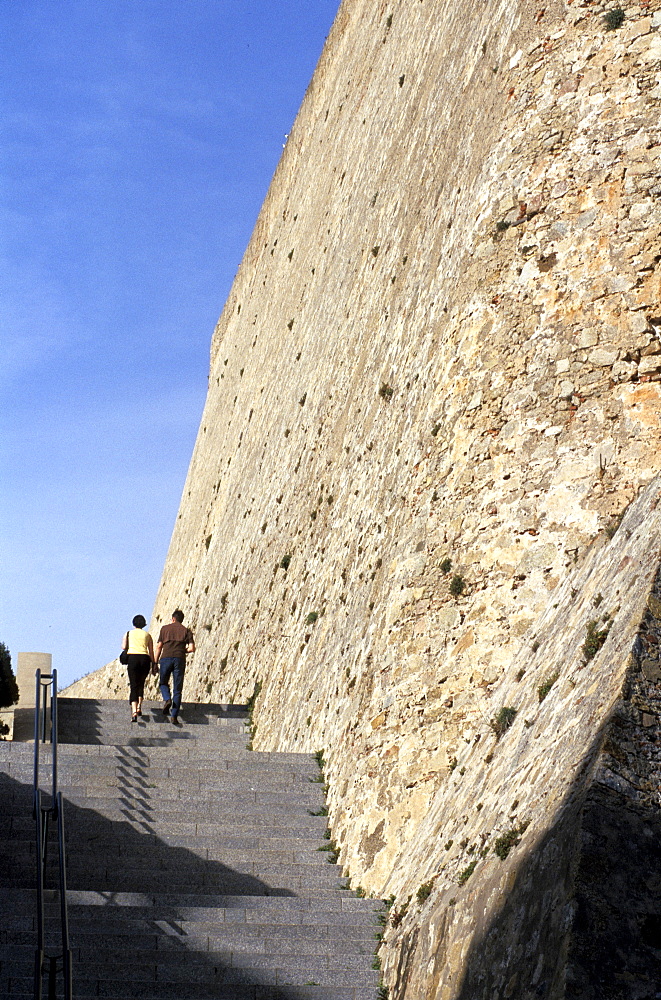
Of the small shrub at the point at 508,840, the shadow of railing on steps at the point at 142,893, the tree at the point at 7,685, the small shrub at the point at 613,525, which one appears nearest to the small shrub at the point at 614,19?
the small shrub at the point at 613,525

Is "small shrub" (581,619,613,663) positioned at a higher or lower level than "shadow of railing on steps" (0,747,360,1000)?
higher

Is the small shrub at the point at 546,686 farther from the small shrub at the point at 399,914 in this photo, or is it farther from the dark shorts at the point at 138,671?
the dark shorts at the point at 138,671

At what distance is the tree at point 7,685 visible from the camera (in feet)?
63.6

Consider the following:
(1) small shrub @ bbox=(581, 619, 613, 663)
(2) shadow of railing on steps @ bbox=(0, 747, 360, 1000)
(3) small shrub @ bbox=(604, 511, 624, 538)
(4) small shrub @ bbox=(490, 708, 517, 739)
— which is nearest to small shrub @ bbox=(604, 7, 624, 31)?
(3) small shrub @ bbox=(604, 511, 624, 538)

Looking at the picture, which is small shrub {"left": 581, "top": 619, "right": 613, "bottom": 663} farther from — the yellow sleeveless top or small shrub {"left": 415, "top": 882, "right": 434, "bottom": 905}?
the yellow sleeveless top

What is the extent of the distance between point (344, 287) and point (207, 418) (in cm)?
1253

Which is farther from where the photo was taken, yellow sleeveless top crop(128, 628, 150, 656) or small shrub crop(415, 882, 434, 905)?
yellow sleeveless top crop(128, 628, 150, 656)

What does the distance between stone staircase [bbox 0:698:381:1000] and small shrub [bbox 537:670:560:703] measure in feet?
6.08

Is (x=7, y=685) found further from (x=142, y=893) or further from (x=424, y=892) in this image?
(x=424, y=892)

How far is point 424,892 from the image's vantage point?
6715mm

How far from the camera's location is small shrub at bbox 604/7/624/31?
33.1 ft

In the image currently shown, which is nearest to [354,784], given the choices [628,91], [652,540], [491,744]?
[491,744]

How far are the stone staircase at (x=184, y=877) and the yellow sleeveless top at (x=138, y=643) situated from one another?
838 mm

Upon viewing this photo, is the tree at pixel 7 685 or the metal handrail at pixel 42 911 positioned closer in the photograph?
the metal handrail at pixel 42 911
